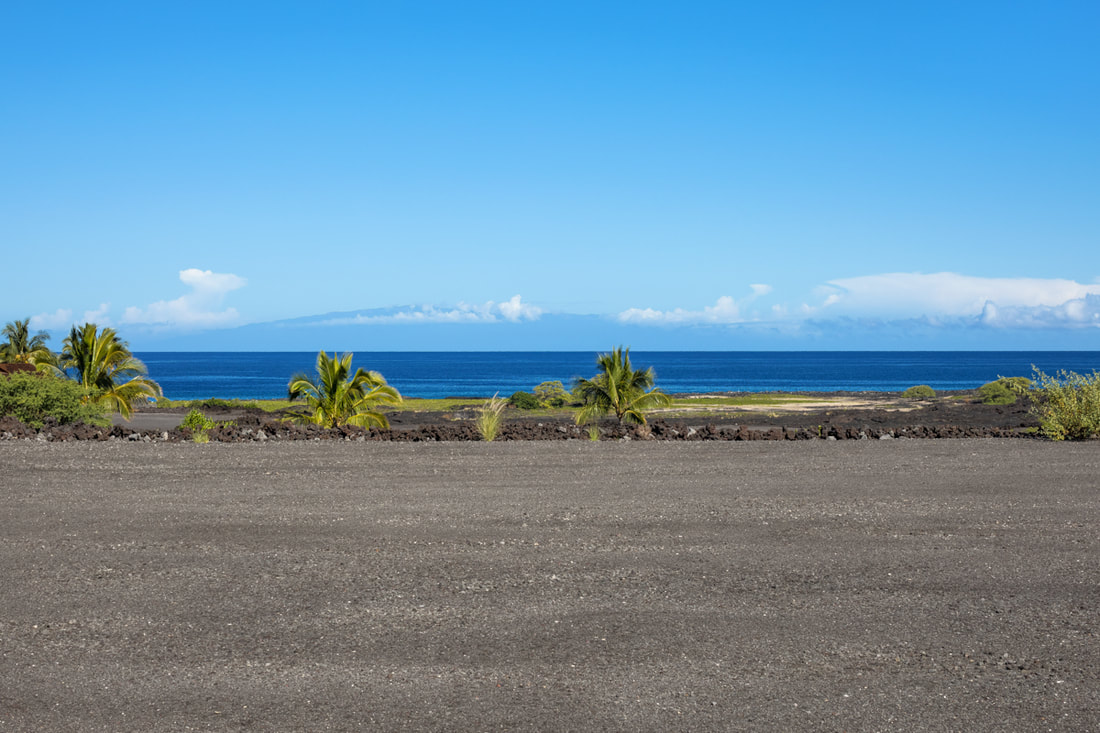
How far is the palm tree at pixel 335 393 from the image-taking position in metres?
21.7

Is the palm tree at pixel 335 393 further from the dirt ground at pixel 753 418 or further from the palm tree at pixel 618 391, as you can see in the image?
the dirt ground at pixel 753 418

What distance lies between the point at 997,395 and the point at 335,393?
42.6 m

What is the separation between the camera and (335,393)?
21781 millimetres

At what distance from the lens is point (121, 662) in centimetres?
505

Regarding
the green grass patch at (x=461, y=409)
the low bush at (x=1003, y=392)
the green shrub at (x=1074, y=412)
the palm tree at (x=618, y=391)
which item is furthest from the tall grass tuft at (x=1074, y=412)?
the low bush at (x=1003, y=392)

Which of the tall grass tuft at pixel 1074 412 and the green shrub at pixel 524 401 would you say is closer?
the tall grass tuft at pixel 1074 412

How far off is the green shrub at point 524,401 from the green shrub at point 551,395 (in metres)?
0.40

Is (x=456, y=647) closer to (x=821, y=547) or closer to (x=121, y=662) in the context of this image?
(x=121, y=662)

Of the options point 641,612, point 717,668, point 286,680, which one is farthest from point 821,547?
point 286,680

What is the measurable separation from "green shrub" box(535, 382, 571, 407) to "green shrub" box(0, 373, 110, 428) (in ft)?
91.7

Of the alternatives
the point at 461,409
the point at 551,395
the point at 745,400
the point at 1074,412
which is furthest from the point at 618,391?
the point at 745,400

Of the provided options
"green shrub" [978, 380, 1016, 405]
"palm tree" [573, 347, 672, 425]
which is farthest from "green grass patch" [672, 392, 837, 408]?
"palm tree" [573, 347, 672, 425]

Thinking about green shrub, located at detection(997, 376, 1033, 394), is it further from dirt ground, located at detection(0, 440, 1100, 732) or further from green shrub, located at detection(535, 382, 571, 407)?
dirt ground, located at detection(0, 440, 1100, 732)

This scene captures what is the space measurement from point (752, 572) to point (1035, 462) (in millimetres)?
8998
